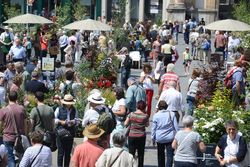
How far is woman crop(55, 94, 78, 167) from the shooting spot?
14.6 m

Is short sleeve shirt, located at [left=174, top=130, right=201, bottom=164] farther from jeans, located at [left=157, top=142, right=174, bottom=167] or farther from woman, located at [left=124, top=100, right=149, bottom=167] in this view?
woman, located at [left=124, top=100, right=149, bottom=167]

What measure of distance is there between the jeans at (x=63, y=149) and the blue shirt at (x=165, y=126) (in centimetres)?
158

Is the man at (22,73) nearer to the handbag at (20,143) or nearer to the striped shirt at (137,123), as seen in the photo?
the striped shirt at (137,123)

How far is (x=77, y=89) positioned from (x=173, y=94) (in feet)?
9.27

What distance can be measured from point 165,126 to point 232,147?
2.38 meters

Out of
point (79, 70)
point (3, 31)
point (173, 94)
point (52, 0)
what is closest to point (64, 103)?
point (173, 94)

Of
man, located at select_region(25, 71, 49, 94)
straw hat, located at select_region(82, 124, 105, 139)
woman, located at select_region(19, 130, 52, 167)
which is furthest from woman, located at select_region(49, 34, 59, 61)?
straw hat, located at select_region(82, 124, 105, 139)

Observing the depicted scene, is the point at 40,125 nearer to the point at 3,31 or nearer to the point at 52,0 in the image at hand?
the point at 3,31

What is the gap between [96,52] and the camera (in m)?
24.6

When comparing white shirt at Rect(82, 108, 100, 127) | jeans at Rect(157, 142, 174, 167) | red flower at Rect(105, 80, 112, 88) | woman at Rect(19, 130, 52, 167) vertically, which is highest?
white shirt at Rect(82, 108, 100, 127)

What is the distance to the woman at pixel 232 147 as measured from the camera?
12.4 metres

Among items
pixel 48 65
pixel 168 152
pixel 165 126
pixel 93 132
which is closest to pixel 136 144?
pixel 168 152

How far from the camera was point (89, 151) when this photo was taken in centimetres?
1090

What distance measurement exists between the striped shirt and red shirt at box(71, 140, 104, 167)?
3.88m
